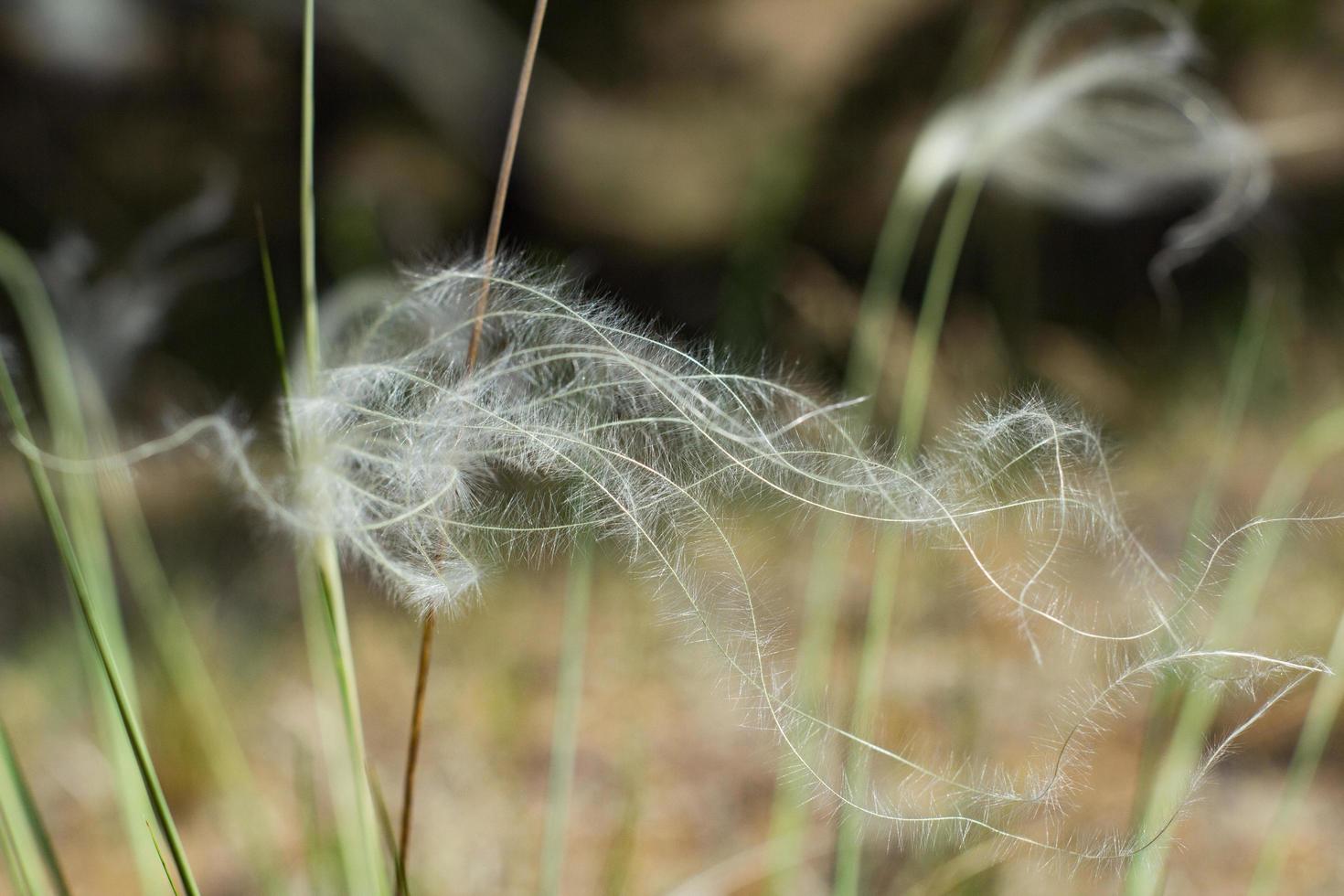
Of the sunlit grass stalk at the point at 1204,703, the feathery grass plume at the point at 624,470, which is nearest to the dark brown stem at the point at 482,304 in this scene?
the feathery grass plume at the point at 624,470

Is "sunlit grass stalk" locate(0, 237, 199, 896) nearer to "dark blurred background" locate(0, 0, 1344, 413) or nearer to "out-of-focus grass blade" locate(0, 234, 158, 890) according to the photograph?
"out-of-focus grass blade" locate(0, 234, 158, 890)

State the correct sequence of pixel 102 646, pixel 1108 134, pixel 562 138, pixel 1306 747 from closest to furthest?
pixel 102 646
pixel 1306 747
pixel 1108 134
pixel 562 138

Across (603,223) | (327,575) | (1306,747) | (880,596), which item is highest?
(603,223)

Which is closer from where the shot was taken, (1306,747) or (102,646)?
(102,646)

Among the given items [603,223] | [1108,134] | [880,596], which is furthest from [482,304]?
[603,223]

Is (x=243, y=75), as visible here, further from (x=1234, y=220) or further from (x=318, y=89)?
(x=1234, y=220)

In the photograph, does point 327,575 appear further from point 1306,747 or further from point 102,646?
point 1306,747

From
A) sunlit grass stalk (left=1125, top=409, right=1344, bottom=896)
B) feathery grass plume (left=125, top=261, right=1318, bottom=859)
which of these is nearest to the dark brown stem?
feathery grass plume (left=125, top=261, right=1318, bottom=859)

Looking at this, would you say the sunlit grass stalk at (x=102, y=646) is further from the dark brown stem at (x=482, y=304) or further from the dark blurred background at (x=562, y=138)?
the dark blurred background at (x=562, y=138)
